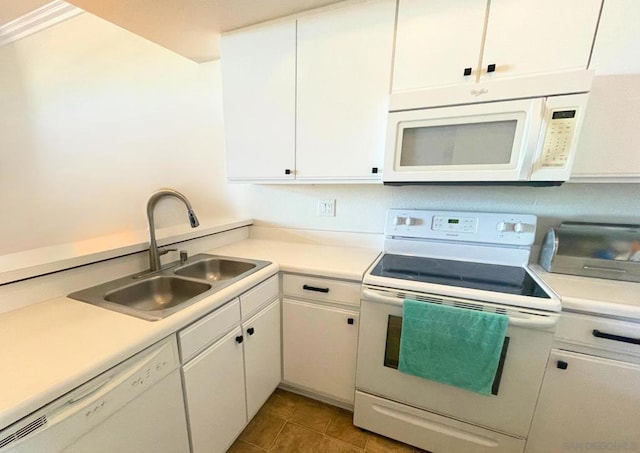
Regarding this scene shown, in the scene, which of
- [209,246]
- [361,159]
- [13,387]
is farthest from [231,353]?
[361,159]

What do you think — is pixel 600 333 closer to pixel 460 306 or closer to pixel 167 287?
pixel 460 306

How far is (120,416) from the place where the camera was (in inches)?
29.0

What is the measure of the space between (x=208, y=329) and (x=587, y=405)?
1566mm

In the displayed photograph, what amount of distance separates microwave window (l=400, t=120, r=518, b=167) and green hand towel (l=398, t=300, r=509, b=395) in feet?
2.22

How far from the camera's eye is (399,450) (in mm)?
1322

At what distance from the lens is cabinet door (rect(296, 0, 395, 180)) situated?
4.14ft

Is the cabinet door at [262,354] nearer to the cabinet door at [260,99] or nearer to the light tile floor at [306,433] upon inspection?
the light tile floor at [306,433]

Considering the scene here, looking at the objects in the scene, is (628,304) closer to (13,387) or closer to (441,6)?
(441,6)

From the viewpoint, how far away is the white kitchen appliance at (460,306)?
104 centimetres

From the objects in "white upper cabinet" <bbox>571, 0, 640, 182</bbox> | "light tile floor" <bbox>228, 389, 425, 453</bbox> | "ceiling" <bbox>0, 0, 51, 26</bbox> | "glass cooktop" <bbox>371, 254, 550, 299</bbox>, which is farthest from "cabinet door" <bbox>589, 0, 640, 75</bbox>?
"ceiling" <bbox>0, 0, 51, 26</bbox>

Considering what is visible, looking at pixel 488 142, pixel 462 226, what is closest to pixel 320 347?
pixel 462 226

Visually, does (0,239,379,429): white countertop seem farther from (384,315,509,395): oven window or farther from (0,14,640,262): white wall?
(0,14,640,262): white wall

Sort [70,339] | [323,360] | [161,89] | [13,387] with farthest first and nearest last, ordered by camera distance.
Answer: [161,89]
[323,360]
[70,339]
[13,387]

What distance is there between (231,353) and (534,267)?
160 cm
